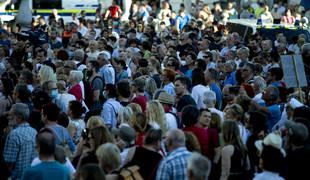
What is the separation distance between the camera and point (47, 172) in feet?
33.2

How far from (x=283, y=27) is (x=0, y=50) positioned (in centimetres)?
1038

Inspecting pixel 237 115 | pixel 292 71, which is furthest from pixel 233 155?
pixel 292 71

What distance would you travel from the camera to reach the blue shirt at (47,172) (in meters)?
10.1

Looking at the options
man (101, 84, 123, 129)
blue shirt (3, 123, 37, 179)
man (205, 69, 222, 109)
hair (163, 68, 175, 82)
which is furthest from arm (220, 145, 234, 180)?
hair (163, 68, 175, 82)

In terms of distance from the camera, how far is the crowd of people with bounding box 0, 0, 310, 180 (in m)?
10.5

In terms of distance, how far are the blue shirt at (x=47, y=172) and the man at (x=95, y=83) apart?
7.74 meters

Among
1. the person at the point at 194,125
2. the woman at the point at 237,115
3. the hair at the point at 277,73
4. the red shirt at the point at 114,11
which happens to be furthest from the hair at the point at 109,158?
the red shirt at the point at 114,11

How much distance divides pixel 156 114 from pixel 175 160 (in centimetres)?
256

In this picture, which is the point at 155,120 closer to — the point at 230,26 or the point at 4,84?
the point at 4,84

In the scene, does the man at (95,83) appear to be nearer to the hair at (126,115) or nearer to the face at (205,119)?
the hair at (126,115)

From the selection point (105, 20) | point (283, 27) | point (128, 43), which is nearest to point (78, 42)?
point (128, 43)

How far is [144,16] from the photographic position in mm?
41656

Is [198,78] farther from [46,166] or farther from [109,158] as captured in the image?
[46,166]

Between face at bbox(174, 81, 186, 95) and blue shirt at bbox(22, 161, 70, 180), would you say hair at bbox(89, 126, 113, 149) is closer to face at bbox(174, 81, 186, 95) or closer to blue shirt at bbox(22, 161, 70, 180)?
blue shirt at bbox(22, 161, 70, 180)
